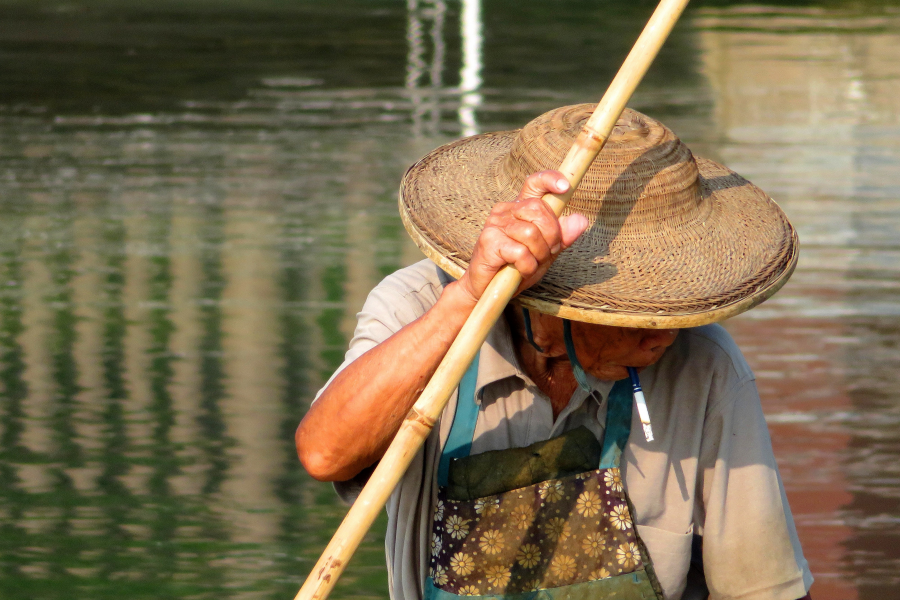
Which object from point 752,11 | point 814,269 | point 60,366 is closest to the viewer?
point 60,366

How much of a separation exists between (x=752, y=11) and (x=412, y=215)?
9846mm

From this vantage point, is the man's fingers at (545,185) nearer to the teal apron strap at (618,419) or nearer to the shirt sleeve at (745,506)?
the teal apron strap at (618,419)

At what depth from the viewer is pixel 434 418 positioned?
1.41 meters

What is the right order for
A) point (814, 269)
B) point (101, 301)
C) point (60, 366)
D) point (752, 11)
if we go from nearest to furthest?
point (60, 366) → point (101, 301) → point (814, 269) → point (752, 11)

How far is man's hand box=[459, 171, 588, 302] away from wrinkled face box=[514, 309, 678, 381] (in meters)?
0.27

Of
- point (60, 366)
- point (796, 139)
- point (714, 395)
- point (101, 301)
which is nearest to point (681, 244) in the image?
point (714, 395)

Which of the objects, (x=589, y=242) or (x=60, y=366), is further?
(x=60, y=366)

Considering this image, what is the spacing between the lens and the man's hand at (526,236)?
1.39m

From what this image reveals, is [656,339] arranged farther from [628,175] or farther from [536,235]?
[536,235]

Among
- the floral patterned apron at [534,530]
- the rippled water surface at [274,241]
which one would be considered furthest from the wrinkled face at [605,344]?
the rippled water surface at [274,241]

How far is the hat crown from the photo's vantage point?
161 cm

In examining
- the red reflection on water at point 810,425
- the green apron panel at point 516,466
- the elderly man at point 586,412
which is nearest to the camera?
the elderly man at point 586,412

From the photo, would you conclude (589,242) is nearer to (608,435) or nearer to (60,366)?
(608,435)

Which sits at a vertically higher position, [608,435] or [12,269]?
[608,435]
